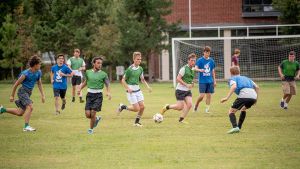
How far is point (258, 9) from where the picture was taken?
48.7 m

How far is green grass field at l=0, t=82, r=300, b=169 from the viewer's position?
10.6 m

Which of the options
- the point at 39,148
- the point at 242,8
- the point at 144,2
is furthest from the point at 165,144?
the point at 242,8

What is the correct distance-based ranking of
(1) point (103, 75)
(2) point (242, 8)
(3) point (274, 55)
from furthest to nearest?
(2) point (242, 8) < (3) point (274, 55) < (1) point (103, 75)

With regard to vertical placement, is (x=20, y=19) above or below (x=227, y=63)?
above

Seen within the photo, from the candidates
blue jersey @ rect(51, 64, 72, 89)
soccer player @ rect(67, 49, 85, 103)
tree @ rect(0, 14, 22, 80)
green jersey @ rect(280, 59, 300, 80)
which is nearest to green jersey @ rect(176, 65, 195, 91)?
blue jersey @ rect(51, 64, 72, 89)

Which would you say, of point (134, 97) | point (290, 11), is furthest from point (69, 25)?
point (134, 97)

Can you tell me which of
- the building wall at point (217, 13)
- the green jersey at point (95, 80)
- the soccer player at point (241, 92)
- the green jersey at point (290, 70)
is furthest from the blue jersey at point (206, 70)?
the building wall at point (217, 13)

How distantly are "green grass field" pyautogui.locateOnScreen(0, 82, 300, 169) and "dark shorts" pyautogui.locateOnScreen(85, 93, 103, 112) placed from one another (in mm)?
635

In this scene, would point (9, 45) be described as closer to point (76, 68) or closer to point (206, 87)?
point (76, 68)

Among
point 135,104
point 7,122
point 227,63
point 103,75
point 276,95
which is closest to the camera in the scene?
point 103,75

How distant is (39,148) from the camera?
1237 centimetres

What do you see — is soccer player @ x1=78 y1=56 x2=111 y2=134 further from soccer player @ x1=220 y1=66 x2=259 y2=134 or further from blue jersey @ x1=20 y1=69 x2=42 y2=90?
soccer player @ x1=220 y1=66 x2=259 y2=134

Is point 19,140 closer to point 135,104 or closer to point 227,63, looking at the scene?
point 135,104

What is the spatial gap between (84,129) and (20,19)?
1487 inches
